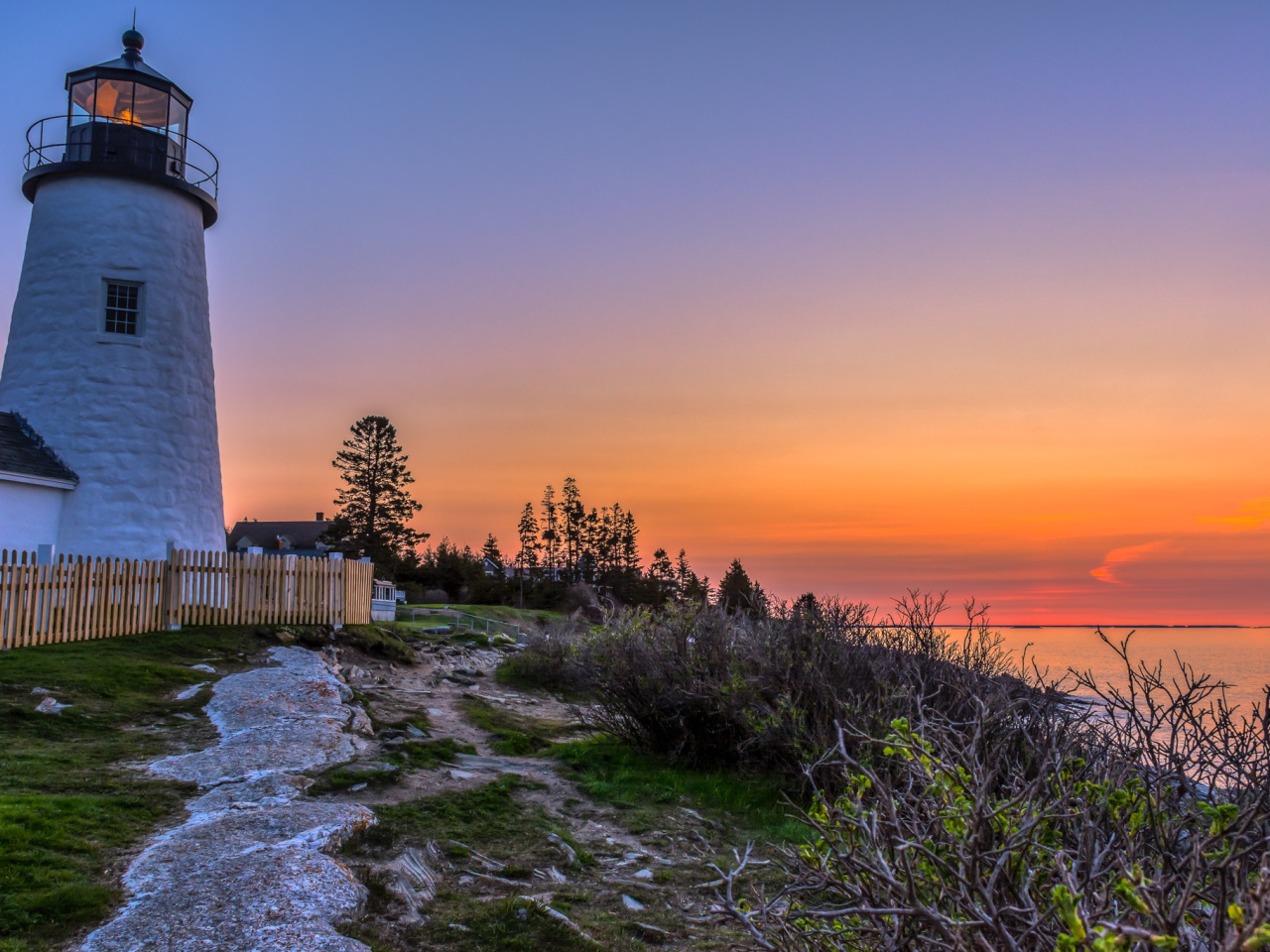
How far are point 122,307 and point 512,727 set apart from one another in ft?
41.4

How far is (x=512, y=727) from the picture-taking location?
1256 centimetres

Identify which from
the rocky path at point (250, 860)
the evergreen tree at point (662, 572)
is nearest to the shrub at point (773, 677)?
the rocky path at point (250, 860)

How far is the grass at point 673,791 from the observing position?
7.79m

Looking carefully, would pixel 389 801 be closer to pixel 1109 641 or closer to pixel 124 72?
pixel 1109 641

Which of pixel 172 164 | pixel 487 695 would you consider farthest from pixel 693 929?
pixel 172 164

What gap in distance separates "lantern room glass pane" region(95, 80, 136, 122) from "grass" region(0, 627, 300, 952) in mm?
11971

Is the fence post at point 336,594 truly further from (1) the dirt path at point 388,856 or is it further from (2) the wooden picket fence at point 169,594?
(1) the dirt path at point 388,856

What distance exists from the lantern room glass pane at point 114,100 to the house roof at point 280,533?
52030 mm

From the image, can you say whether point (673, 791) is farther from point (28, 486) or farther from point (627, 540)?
point (627, 540)

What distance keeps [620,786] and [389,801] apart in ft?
9.06

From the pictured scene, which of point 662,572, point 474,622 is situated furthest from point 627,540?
point 474,622

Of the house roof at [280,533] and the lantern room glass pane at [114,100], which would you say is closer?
the lantern room glass pane at [114,100]

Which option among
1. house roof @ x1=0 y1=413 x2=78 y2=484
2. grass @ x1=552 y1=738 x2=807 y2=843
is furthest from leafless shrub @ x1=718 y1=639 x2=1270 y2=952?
house roof @ x1=0 y1=413 x2=78 y2=484

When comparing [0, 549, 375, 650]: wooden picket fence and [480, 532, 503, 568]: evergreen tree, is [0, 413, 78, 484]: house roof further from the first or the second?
[480, 532, 503, 568]: evergreen tree
